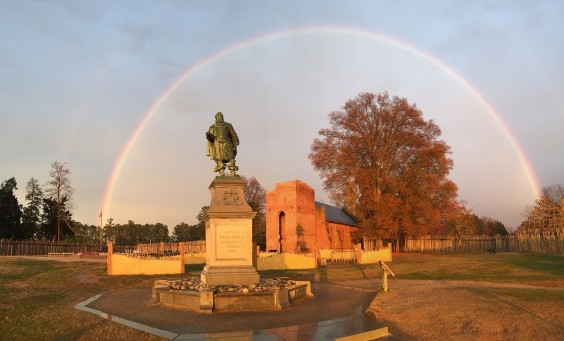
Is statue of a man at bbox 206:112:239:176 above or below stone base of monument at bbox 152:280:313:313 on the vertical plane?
above

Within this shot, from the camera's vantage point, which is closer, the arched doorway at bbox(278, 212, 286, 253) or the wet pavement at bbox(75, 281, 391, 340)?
the wet pavement at bbox(75, 281, 391, 340)

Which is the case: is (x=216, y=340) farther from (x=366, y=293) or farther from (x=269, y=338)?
(x=366, y=293)

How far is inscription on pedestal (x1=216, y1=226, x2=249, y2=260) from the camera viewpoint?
12766 millimetres

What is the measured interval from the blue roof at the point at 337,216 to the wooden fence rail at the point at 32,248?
29624 mm

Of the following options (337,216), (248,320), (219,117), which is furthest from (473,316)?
(337,216)

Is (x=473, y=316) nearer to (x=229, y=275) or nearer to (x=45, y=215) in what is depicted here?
(x=229, y=275)

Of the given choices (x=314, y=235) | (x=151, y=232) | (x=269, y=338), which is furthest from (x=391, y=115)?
(x=151, y=232)

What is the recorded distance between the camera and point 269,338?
789 centimetres

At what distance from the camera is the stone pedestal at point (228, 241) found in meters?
12.5

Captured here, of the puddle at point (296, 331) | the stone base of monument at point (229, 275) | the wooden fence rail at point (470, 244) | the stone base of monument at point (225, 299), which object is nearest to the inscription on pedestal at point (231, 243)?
the stone base of monument at point (229, 275)

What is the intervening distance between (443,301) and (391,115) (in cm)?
3144

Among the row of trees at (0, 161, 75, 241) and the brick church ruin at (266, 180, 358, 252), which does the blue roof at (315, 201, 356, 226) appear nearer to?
the brick church ruin at (266, 180, 358, 252)

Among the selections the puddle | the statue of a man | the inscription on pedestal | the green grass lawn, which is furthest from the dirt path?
the statue of a man

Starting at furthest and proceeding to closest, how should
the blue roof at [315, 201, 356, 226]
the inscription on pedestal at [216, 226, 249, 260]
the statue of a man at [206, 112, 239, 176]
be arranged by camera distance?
the blue roof at [315, 201, 356, 226] < the statue of a man at [206, 112, 239, 176] < the inscription on pedestal at [216, 226, 249, 260]
